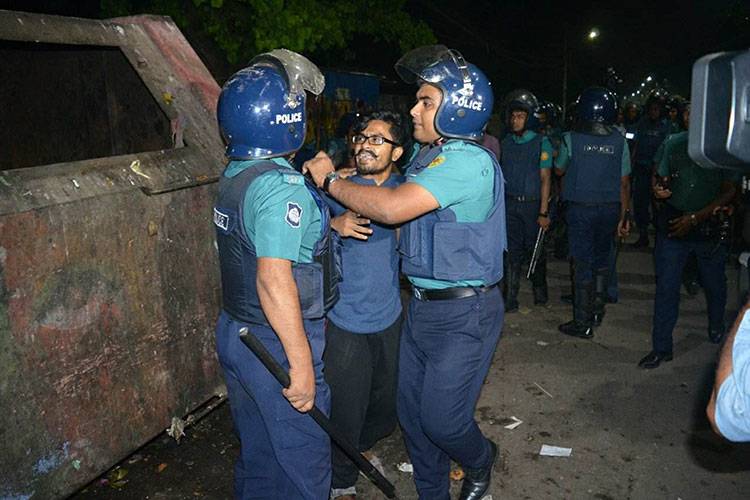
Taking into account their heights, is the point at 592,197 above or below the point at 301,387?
above

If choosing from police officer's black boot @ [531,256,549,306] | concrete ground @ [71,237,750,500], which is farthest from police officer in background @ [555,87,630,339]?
police officer's black boot @ [531,256,549,306]

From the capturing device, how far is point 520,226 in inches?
243

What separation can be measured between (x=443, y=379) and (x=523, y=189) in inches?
145

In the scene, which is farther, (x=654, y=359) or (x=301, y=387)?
(x=654, y=359)

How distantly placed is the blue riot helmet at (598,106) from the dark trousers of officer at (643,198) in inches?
146

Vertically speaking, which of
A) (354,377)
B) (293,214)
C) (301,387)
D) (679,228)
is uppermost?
(293,214)

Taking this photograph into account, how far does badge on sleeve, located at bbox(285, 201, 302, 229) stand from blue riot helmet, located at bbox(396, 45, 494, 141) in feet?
3.11

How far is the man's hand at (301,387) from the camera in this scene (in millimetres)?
2365

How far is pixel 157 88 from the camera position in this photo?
365 centimetres

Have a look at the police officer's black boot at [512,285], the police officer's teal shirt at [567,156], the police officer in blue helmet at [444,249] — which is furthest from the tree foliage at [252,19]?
the police officer in blue helmet at [444,249]

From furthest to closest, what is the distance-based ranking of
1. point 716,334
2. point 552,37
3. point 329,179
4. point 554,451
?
point 552,37 < point 716,334 < point 554,451 < point 329,179

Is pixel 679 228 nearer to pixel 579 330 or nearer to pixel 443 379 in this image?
pixel 579 330

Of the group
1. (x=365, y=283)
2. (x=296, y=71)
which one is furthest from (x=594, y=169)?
(x=296, y=71)

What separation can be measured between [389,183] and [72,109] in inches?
116
